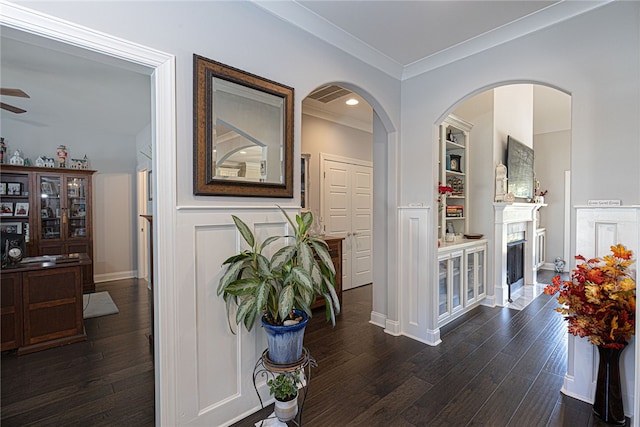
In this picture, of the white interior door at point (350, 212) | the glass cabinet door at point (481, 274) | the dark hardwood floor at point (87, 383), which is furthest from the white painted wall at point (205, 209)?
the glass cabinet door at point (481, 274)

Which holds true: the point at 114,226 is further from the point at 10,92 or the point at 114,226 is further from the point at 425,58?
the point at 425,58

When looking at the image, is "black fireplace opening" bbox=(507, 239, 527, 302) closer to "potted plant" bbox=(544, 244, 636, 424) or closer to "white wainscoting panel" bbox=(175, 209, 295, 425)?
"potted plant" bbox=(544, 244, 636, 424)

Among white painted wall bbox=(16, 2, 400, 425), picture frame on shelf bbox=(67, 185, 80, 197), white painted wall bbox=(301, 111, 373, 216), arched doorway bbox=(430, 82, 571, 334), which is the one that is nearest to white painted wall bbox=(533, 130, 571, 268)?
arched doorway bbox=(430, 82, 571, 334)

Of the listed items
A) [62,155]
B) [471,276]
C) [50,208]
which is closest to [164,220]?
[471,276]

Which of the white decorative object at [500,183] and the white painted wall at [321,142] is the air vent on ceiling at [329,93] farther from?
the white decorative object at [500,183]

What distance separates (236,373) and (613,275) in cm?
245

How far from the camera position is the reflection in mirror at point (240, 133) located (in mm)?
1671

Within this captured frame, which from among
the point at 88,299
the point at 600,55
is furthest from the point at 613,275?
the point at 88,299

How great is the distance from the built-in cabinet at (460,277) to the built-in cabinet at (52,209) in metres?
4.85

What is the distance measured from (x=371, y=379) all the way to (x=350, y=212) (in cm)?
296

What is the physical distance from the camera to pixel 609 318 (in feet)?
A: 5.82

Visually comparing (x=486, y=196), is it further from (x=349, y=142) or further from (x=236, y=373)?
(x=236, y=373)

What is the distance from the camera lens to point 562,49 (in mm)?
2096

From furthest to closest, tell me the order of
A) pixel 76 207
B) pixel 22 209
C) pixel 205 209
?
pixel 76 207
pixel 22 209
pixel 205 209
